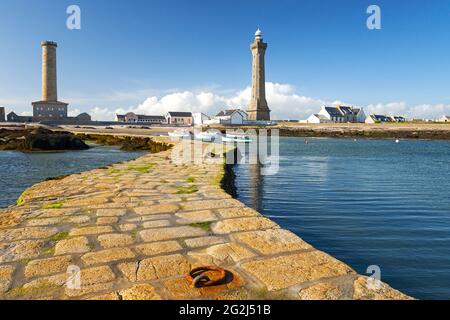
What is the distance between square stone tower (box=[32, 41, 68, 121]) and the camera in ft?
272

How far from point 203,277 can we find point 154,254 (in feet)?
2.95

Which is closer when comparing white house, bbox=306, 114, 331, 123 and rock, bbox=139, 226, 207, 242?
rock, bbox=139, 226, 207, 242

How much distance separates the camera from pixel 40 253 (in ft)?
12.5

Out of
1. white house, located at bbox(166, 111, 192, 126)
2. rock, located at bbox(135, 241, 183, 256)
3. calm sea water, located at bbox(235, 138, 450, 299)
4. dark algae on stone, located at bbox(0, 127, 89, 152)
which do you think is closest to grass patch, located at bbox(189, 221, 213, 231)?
rock, located at bbox(135, 241, 183, 256)

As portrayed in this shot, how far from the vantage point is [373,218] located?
27.8 ft

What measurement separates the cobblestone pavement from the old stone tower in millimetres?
83470

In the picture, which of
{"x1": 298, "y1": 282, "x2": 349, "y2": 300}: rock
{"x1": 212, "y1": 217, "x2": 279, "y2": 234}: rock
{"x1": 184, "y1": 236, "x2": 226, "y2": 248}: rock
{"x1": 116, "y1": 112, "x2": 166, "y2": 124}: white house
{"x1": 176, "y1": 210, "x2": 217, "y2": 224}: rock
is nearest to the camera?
{"x1": 298, "y1": 282, "x2": 349, "y2": 300}: rock

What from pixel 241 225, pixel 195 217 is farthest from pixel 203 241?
pixel 195 217

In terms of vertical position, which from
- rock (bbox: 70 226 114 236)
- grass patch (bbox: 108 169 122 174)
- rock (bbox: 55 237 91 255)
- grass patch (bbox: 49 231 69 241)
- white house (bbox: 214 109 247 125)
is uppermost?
white house (bbox: 214 109 247 125)

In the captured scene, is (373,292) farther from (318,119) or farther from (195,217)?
(318,119)

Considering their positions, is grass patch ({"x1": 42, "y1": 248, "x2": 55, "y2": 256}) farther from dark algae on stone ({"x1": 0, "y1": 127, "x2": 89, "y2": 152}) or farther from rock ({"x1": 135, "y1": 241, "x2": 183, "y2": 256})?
dark algae on stone ({"x1": 0, "y1": 127, "x2": 89, "y2": 152})

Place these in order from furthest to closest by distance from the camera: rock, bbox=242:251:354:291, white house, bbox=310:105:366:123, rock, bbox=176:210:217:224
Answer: white house, bbox=310:105:366:123, rock, bbox=176:210:217:224, rock, bbox=242:251:354:291

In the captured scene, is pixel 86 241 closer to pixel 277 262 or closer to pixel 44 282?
pixel 44 282
